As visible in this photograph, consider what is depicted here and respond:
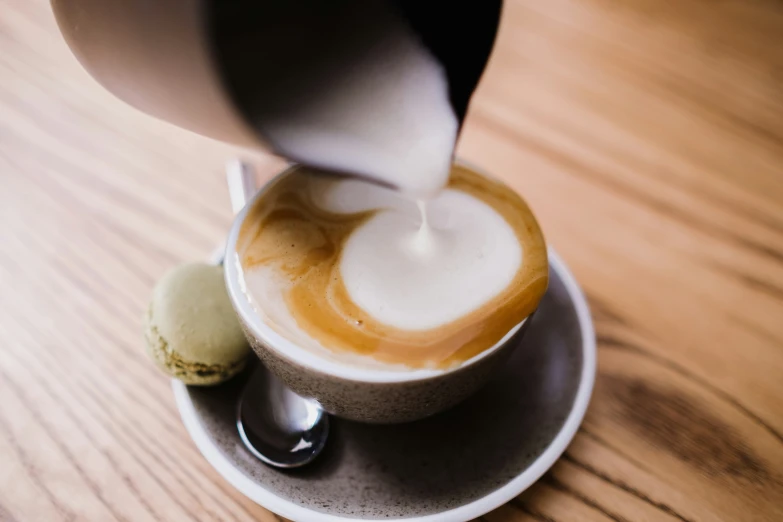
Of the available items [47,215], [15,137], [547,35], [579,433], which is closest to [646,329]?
[579,433]

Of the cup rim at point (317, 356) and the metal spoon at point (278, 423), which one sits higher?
the cup rim at point (317, 356)

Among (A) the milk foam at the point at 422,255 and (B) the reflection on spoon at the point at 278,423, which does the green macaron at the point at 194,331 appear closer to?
(B) the reflection on spoon at the point at 278,423

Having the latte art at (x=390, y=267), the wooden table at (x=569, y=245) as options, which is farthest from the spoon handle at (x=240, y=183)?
the latte art at (x=390, y=267)

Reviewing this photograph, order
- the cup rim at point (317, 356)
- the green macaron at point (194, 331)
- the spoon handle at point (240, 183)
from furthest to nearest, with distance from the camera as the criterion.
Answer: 1. the spoon handle at point (240, 183)
2. the green macaron at point (194, 331)
3. the cup rim at point (317, 356)

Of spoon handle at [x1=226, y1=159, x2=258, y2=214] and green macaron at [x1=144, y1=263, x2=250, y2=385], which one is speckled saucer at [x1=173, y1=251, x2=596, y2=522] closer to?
green macaron at [x1=144, y1=263, x2=250, y2=385]

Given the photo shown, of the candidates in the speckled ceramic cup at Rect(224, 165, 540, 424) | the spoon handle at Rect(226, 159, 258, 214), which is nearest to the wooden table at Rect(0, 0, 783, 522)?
the spoon handle at Rect(226, 159, 258, 214)

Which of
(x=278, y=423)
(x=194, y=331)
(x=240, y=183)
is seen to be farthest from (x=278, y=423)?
(x=240, y=183)

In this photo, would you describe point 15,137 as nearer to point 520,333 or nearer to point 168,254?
point 168,254
